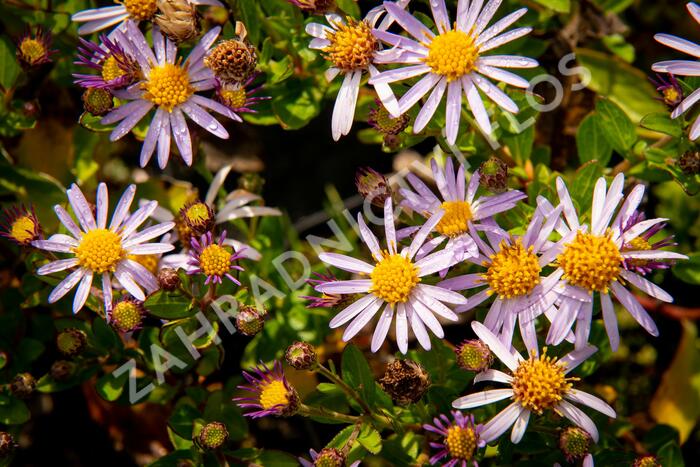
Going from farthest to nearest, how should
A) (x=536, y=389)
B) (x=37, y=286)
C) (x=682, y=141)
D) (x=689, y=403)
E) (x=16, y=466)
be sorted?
(x=16, y=466) < (x=689, y=403) < (x=37, y=286) < (x=682, y=141) < (x=536, y=389)

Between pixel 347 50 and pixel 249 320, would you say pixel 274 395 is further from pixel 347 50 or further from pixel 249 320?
pixel 347 50

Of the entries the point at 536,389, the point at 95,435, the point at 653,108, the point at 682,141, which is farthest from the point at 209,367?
the point at 653,108

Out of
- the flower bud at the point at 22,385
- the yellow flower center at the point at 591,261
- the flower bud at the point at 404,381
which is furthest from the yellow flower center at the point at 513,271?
the flower bud at the point at 22,385

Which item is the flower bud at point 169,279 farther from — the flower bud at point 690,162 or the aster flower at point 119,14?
the flower bud at point 690,162

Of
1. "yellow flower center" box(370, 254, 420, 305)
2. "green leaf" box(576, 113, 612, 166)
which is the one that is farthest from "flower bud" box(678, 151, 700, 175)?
"yellow flower center" box(370, 254, 420, 305)

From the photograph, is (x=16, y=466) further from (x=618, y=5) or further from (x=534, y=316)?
(x=618, y=5)

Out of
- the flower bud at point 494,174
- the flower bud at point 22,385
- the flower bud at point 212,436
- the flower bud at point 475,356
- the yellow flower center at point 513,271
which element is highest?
the flower bud at point 494,174

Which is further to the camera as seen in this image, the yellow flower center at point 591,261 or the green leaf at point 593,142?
the green leaf at point 593,142
